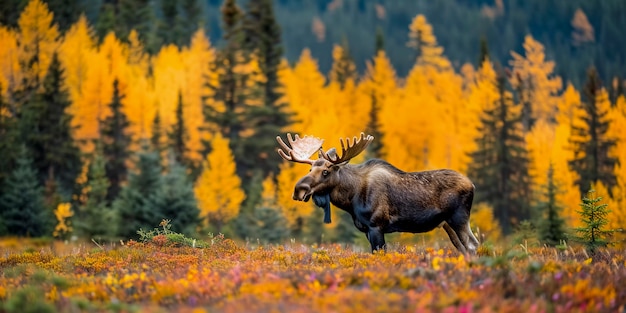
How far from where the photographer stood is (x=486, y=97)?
4878 centimetres

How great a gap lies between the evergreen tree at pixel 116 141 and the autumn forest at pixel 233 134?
0.12 meters

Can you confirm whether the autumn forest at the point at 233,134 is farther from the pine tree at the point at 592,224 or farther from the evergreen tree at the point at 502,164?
the pine tree at the point at 592,224

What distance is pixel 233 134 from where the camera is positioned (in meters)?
53.8

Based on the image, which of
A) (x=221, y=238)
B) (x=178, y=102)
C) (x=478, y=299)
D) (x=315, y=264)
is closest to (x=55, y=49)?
(x=178, y=102)

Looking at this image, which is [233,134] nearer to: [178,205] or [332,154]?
[178,205]

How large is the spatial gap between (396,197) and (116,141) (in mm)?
39249

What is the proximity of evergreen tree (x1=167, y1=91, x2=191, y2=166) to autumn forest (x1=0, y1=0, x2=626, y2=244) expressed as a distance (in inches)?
4.8

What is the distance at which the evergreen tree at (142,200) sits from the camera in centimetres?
2872

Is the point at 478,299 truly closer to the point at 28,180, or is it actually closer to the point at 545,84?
the point at 28,180

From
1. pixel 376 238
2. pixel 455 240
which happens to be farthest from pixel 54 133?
pixel 455 240

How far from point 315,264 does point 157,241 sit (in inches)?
150

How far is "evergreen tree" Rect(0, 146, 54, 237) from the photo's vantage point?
1362 inches

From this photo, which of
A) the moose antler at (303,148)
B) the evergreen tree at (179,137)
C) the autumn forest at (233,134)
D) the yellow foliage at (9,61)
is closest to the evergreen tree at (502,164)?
the autumn forest at (233,134)

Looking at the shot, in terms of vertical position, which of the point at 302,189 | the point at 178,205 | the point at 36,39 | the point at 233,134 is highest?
the point at 36,39
